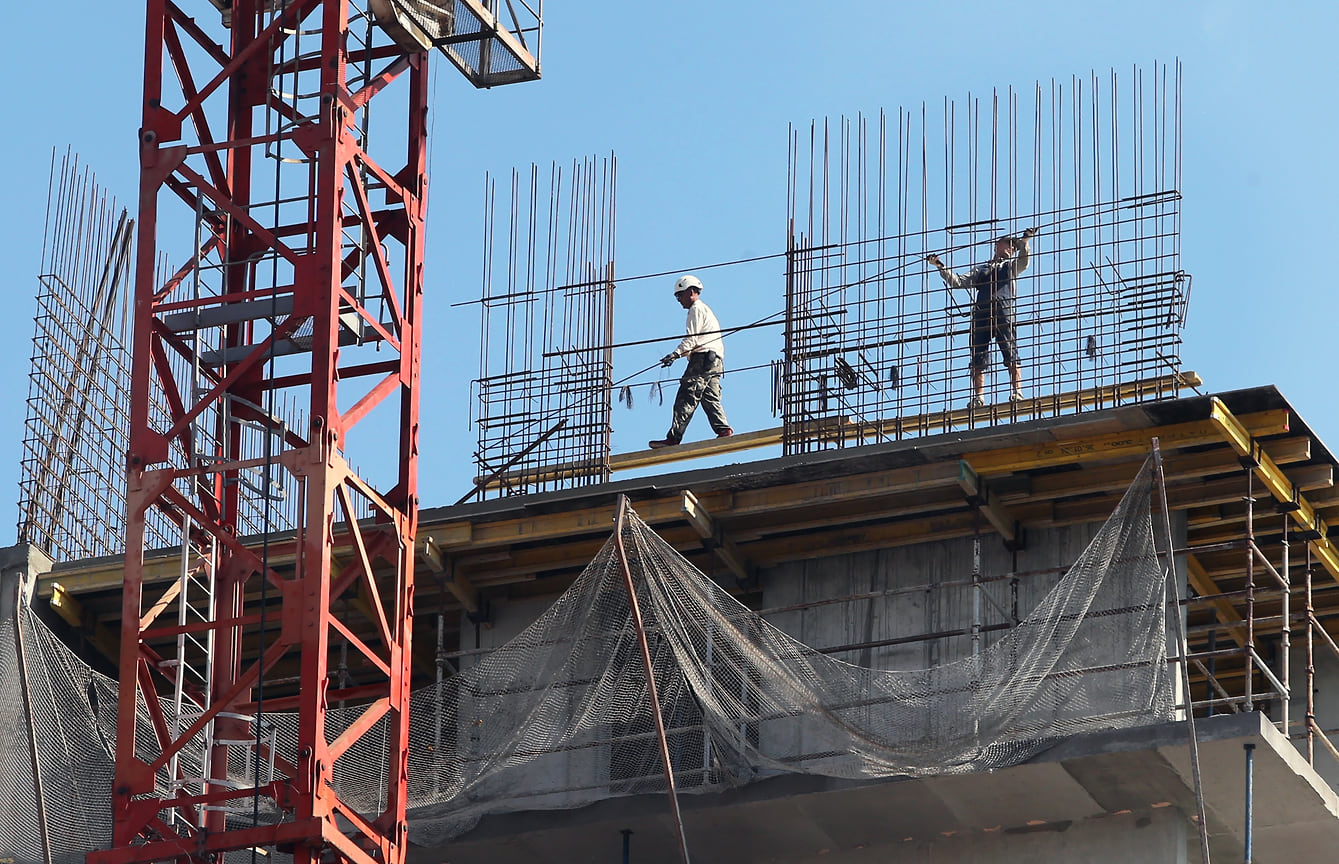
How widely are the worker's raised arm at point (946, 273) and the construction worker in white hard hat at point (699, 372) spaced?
2897 millimetres

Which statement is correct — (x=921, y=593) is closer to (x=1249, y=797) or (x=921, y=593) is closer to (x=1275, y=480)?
(x=1275, y=480)

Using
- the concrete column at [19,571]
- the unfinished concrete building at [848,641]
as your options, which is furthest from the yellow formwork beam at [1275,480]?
the concrete column at [19,571]

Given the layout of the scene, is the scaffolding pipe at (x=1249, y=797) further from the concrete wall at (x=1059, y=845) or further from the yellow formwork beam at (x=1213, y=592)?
the yellow formwork beam at (x=1213, y=592)

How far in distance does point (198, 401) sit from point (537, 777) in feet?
22.8

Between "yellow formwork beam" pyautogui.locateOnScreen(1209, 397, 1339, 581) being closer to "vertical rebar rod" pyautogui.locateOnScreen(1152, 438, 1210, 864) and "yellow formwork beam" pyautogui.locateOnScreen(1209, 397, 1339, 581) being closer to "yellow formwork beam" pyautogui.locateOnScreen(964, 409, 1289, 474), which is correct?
"yellow formwork beam" pyautogui.locateOnScreen(964, 409, 1289, 474)

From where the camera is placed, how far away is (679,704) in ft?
91.6

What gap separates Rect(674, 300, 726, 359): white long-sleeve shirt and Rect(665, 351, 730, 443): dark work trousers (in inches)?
3.8

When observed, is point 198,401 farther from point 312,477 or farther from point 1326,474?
point 1326,474

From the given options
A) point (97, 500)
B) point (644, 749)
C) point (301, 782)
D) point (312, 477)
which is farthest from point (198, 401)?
point (97, 500)

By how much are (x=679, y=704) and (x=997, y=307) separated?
623 cm

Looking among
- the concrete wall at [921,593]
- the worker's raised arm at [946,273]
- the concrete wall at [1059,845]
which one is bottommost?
the concrete wall at [1059,845]

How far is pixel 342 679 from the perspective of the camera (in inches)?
1144

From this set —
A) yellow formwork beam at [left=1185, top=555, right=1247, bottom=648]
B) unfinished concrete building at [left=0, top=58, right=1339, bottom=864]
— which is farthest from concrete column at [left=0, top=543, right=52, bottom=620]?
yellow formwork beam at [left=1185, top=555, right=1247, bottom=648]

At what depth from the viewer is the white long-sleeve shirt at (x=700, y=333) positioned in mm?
33000
